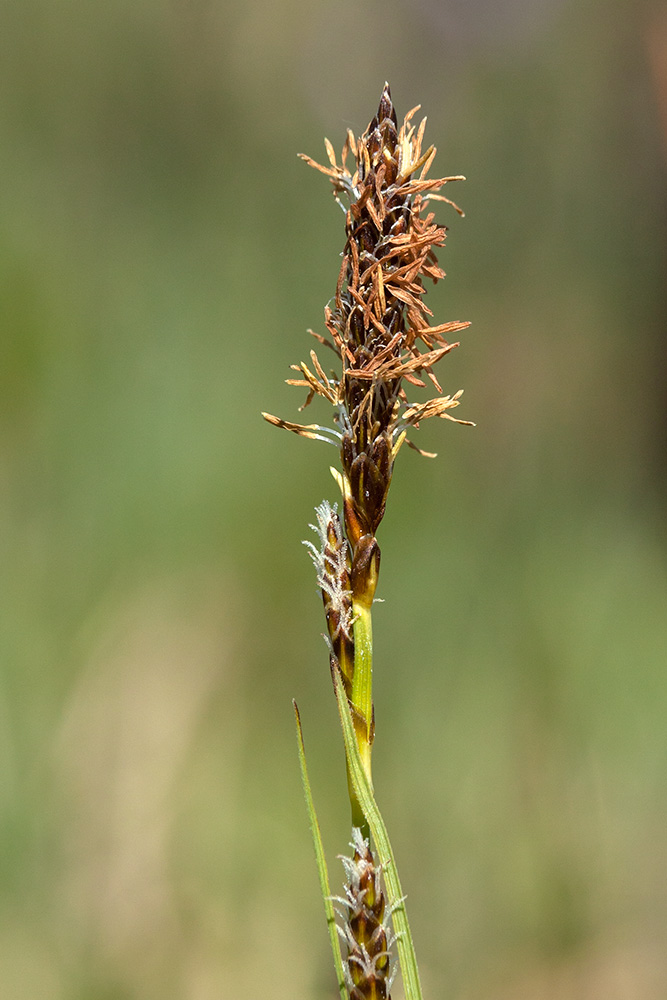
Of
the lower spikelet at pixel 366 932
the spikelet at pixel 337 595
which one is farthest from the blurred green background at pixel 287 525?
the spikelet at pixel 337 595

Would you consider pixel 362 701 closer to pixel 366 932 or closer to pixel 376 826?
pixel 376 826

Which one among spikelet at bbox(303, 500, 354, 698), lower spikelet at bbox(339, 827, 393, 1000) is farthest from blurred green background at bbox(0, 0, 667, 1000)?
spikelet at bbox(303, 500, 354, 698)

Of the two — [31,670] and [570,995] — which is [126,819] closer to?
[31,670]

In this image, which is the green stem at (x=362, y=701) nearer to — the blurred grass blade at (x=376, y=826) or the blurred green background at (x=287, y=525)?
the blurred grass blade at (x=376, y=826)

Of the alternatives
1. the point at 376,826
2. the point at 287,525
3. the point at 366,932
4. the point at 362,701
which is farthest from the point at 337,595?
the point at 287,525

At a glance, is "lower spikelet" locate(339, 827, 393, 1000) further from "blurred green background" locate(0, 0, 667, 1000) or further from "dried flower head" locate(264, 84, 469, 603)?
"blurred green background" locate(0, 0, 667, 1000)

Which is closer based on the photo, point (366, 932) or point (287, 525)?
point (366, 932)
